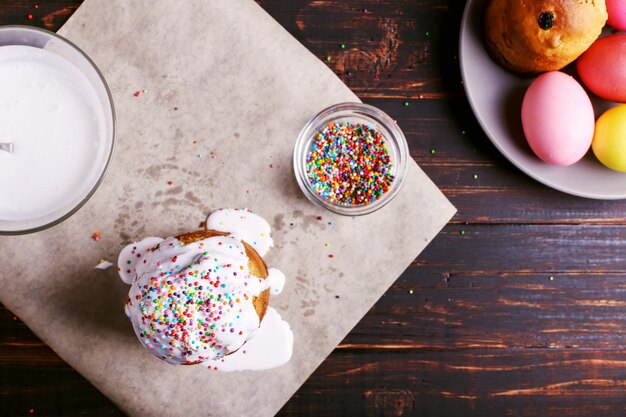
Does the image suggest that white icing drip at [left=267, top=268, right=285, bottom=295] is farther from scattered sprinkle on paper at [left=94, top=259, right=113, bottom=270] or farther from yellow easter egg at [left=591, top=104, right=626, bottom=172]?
yellow easter egg at [left=591, top=104, right=626, bottom=172]

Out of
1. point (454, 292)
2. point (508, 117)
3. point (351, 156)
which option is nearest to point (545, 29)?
point (508, 117)

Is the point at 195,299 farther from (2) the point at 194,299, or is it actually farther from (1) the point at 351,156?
(1) the point at 351,156

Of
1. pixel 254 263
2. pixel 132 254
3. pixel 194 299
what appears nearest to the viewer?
pixel 194 299

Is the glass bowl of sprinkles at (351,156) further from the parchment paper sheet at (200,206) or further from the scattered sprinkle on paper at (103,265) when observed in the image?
the scattered sprinkle on paper at (103,265)

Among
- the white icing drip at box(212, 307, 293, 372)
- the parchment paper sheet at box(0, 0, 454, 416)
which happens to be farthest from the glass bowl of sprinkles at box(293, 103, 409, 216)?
the white icing drip at box(212, 307, 293, 372)

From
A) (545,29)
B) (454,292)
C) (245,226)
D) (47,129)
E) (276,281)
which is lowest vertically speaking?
(454,292)

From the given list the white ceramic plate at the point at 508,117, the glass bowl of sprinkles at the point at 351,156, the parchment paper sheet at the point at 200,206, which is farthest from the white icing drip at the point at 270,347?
the white ceramic plate at the point at 508,117

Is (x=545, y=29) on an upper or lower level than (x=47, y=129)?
lower
